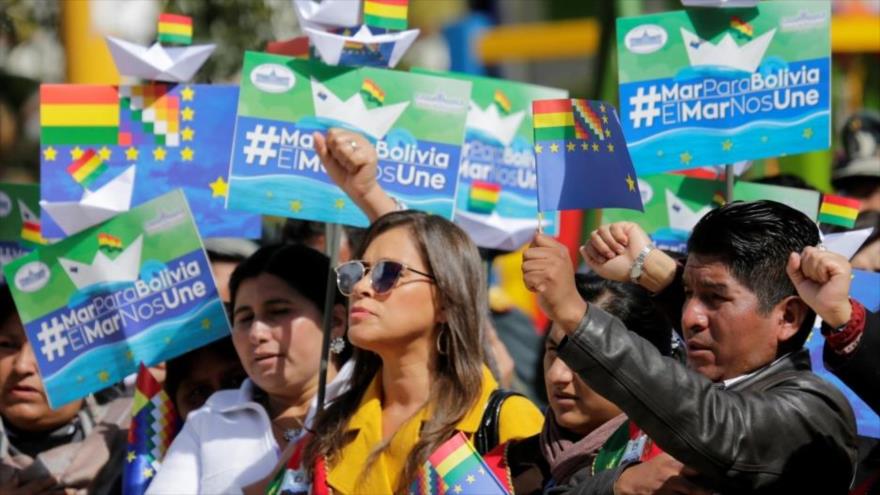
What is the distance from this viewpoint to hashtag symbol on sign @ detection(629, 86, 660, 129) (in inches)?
189

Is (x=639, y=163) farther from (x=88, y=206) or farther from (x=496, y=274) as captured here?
(x=496, y=274)

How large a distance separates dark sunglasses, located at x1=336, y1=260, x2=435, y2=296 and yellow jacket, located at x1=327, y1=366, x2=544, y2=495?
0.37 meters

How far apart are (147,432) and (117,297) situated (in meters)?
0.47

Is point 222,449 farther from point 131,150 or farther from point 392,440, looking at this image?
point 131,150

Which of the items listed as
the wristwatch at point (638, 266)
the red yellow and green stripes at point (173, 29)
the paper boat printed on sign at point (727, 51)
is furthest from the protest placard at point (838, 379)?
the red yellow and green stripes at point (173, 29)

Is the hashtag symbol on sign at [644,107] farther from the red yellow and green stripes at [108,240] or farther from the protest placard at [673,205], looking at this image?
the red yellow and green stripes at [108,240]

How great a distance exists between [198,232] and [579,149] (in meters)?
1.86

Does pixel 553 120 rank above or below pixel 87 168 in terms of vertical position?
above

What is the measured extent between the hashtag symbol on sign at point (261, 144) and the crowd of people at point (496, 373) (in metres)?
0.31

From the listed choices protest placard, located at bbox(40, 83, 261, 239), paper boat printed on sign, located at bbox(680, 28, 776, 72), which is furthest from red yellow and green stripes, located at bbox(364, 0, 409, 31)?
paper boat printed on sign, located at bbox(680, 28, 776, 72)

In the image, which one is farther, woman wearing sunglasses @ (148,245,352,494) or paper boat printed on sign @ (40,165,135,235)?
paper boat printed on sign @ (40,165,135,235)

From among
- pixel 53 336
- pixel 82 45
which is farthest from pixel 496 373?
pixel 82 45

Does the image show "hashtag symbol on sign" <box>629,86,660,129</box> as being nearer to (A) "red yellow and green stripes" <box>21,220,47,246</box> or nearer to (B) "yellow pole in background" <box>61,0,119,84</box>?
(A) "red yellow and green stripes" <box>21,220,47,246</box>

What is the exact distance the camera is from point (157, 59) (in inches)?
214
